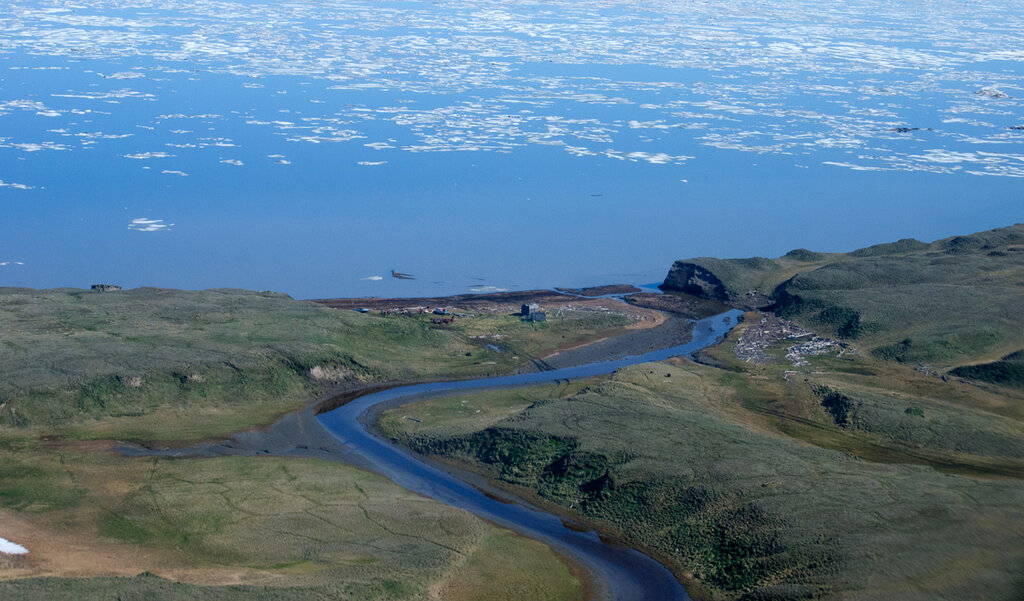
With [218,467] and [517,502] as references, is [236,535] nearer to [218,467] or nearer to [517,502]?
[218,467]

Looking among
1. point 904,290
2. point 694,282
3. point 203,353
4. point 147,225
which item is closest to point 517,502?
point 203,353

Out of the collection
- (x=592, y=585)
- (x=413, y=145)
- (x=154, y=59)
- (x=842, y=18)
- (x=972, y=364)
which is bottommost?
(x=592, y=585)

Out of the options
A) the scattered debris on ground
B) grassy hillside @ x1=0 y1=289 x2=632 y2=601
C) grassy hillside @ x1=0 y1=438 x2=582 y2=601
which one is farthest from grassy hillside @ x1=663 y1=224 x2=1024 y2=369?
grassy hillside @ x1=0 y1=438 x2=582 y2=601

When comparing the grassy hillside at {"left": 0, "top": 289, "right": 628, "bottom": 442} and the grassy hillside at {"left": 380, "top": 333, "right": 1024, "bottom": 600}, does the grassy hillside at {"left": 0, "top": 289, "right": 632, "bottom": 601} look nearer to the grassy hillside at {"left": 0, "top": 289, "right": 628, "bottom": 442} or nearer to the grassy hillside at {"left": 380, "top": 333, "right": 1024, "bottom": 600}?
the grassy hillside at {"left": 0, "top": 289, "right": 628, "bottom": 442}

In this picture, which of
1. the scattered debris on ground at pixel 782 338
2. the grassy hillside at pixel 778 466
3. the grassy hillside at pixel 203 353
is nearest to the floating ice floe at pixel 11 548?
the grassy hillside at pixel 203 353

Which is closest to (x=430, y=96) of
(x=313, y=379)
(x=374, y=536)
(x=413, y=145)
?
(x=413, y=145)

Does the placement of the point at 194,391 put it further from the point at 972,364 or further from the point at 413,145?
the point at 413,145

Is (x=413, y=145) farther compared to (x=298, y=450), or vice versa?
(x=413, y=145)
